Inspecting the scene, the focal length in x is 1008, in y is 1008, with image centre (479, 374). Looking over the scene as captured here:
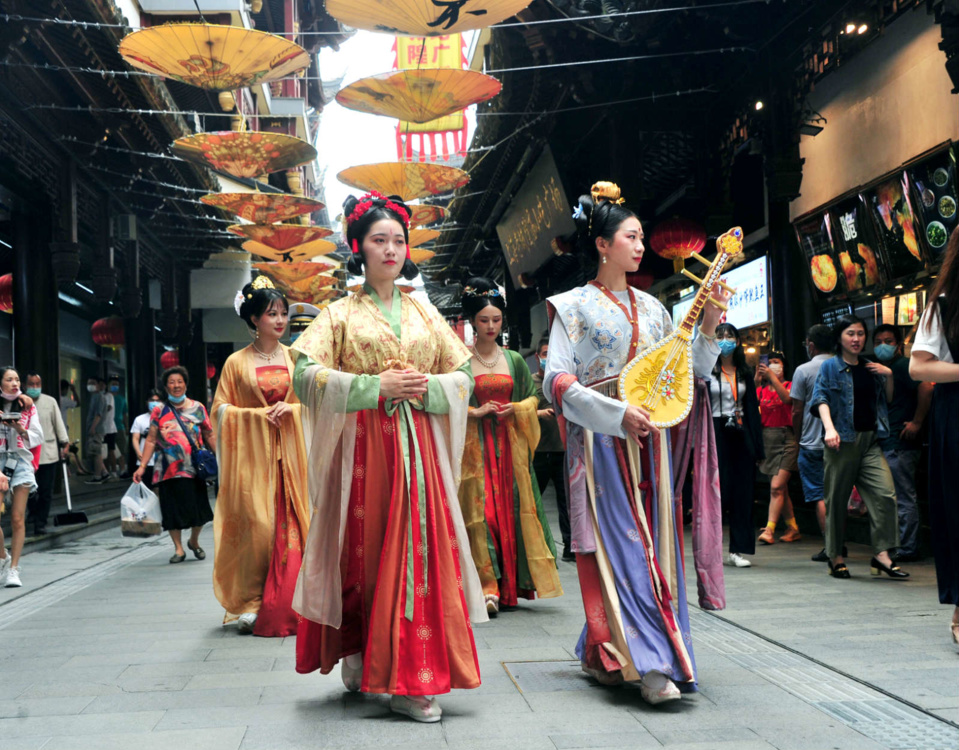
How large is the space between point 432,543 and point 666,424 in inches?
38.3

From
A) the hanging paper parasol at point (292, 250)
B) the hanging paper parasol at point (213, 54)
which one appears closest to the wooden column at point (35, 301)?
the hanging paper parasol at point (292, 250)

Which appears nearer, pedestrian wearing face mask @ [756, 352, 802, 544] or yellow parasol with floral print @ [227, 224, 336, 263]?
pedestrian wearing face mask @ [756, 352, 802, 544]

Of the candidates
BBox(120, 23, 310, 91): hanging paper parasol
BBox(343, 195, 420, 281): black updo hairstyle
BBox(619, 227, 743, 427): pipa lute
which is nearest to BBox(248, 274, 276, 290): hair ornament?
BBox(343, 195, 420, 281): black updo hairstyle

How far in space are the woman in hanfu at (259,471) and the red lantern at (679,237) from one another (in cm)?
651

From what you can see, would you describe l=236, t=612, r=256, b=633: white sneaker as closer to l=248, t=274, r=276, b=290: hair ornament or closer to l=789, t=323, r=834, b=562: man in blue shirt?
l=248, t=274, r=276, b=290: hair ornament

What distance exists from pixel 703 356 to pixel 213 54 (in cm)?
634

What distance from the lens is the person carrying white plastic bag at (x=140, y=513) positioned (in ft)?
26.8

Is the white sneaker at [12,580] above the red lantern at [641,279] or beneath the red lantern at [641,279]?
beneath

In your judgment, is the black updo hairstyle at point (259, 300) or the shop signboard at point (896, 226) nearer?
the black updo hairstyle at point (259, 300)

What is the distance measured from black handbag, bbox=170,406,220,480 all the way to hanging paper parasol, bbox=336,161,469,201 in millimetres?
4557

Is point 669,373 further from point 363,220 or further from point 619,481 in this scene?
point 363,220

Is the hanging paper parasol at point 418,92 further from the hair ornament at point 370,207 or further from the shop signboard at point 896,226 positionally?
the hair ornament at point 370,207

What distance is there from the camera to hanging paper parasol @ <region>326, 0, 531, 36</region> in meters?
8.05

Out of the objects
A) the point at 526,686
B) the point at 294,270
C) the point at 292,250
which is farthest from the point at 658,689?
the point at 294,270
